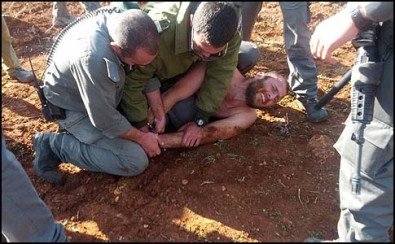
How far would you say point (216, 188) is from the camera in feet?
9.14

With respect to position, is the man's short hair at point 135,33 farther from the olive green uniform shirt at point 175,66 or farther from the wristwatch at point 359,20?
the wristwatch at point 359,20

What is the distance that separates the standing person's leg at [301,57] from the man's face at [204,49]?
607 millimetres

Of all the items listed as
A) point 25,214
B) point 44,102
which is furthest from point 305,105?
point 25,214

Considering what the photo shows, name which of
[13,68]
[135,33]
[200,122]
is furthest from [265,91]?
[13,68]

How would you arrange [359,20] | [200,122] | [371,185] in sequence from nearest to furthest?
1. [359,20]
2. [371,185]
3. [200,122]

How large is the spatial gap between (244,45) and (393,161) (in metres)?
1.78

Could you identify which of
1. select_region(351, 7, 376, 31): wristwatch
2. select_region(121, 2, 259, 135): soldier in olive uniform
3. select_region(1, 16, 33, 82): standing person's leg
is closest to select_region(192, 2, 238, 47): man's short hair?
select_region(121, 2, 259, 135): soldier in olive uniform

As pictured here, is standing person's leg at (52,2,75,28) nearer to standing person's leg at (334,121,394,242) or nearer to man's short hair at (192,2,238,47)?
man's short hair at (192,2,238,47)

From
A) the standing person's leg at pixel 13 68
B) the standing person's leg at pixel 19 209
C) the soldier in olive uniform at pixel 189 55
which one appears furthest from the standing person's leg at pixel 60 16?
the standing person's leg at pixel 19 209

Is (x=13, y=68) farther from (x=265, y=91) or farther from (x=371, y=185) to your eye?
(x=371, y=185)

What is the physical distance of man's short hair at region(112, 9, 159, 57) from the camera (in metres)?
2.34

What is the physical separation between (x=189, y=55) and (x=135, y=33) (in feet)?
2.01

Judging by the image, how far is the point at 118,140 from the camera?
2.83m

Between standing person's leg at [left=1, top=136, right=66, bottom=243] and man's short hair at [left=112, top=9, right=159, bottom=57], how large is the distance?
81 cm
